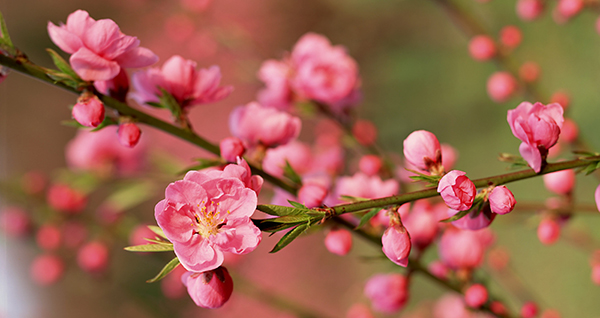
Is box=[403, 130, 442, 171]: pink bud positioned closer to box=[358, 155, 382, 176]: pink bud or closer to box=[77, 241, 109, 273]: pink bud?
box=[358, 155, 382, 176]: pink bud

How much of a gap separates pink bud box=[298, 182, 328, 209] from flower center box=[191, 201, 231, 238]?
8cm

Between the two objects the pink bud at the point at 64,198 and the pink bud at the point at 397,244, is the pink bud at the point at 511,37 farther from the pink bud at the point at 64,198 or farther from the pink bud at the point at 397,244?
the pink bud at the point at 64,198

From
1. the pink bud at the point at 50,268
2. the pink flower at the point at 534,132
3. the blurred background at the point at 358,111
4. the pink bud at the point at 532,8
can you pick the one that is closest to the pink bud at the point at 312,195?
the pink flower at the point at 534,132

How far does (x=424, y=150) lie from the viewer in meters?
0.35

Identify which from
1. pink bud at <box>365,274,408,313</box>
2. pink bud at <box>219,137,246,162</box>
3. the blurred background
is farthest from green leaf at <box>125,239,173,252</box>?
the blurred background

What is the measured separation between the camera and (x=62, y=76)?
34 centimetres

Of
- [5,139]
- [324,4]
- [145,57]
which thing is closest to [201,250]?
[145,57]

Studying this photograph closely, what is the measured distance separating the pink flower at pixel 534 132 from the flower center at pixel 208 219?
24 cm

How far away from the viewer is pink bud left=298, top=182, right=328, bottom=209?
1.20 feet

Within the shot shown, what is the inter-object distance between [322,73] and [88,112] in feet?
1.14

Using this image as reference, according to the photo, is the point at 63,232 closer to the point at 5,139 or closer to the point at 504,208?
the point at 5,139

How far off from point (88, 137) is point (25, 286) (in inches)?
26.6

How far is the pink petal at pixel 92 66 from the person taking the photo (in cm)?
34

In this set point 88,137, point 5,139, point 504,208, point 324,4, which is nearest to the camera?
point 504,208
